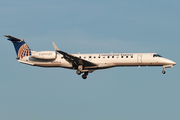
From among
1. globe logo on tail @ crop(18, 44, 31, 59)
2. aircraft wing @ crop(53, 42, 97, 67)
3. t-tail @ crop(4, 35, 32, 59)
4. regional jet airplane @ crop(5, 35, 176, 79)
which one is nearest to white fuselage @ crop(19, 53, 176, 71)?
regional jet airplane @ crop(5, 35, 176, 79)

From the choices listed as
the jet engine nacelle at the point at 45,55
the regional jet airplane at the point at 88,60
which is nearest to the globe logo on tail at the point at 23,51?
the regional jet airplane at the point at 88,60

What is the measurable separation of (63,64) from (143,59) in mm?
11072

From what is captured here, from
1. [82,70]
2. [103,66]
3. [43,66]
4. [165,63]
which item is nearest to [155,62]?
[165,63]

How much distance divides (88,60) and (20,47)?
1053cm

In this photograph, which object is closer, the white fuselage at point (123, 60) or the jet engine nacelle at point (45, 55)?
the white fuselage at point (123, 60)

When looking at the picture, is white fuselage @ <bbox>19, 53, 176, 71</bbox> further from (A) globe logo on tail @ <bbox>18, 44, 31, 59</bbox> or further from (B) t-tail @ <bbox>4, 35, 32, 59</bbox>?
(B) t-tail @ <bbox>4, 35, 32, 59</bbox>

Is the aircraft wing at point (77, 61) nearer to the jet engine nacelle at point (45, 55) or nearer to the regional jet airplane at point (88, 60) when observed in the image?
the regional jet airplane at point (88, 60)

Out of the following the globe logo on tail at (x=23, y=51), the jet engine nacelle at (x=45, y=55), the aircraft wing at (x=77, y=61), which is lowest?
the aircraft wing at (x=77, y=61)

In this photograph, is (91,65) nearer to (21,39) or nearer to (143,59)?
(143,59)

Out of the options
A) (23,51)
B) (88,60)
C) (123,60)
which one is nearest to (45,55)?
(23,51)

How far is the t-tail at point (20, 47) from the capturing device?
148ft

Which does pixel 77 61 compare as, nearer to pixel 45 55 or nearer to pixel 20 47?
pixel 45 55

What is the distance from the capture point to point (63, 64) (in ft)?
143

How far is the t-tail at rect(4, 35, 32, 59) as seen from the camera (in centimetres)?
4522
